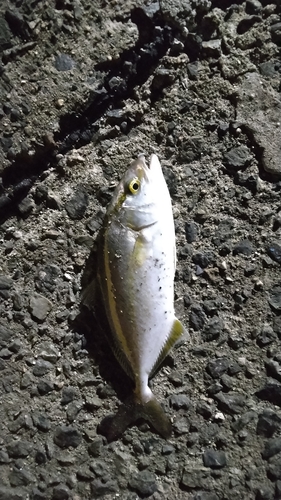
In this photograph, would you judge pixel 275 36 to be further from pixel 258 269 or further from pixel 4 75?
pixel 4 75

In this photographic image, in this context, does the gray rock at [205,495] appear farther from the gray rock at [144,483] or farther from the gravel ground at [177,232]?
the gray rock at [144,483]

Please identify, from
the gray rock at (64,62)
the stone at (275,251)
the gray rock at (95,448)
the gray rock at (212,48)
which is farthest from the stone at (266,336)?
the gray rock at (64,62)

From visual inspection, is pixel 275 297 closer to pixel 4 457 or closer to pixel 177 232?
pixel 177 232

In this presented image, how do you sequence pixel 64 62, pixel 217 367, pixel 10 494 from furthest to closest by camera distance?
pixel 64 62 < pixel 217 367 < pixel 10 494

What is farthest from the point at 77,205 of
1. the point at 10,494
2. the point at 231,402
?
the point at 10,494

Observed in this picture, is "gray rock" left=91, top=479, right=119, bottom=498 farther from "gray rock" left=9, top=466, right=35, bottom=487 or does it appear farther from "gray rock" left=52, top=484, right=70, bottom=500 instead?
"gray rock" left=9, top=466, right=35, bottom=487

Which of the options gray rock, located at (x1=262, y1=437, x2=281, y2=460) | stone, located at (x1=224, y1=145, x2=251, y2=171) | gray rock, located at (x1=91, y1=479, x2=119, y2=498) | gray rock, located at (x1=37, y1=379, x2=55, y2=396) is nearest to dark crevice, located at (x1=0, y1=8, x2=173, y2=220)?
stone, located at (x1=224, y1=145, x2=251, y2=171)
